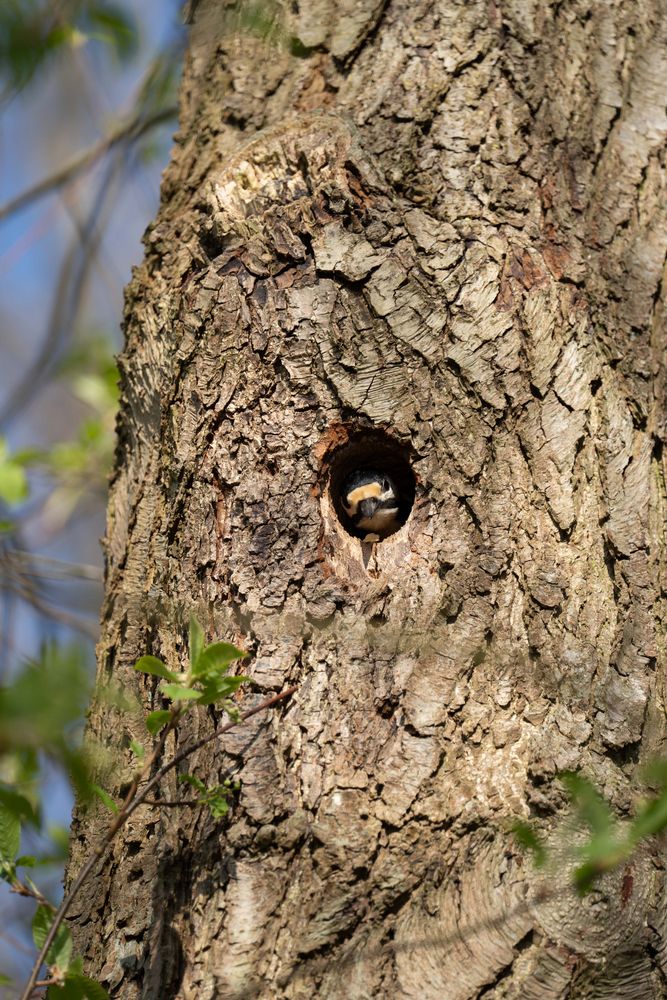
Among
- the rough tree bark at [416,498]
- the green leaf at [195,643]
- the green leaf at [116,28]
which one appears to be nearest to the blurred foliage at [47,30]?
the green leaf at [116,28]

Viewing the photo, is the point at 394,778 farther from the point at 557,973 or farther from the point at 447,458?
Answer: the point at 447,458

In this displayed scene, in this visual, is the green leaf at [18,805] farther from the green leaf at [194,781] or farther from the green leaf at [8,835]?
the green leaf at [194,781]

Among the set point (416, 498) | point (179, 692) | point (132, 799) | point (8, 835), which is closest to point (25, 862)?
point (8, 835)

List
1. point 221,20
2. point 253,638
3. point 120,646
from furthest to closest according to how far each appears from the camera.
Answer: point 221,20 → point 120,646 → point 253,638

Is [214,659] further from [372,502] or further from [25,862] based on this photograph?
[372,502]

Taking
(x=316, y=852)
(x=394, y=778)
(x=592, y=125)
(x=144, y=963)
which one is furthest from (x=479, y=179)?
(x=144, y=963)

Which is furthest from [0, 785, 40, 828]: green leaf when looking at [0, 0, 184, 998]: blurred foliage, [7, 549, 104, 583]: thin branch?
[7, 549, 104, 583]: thin branch
